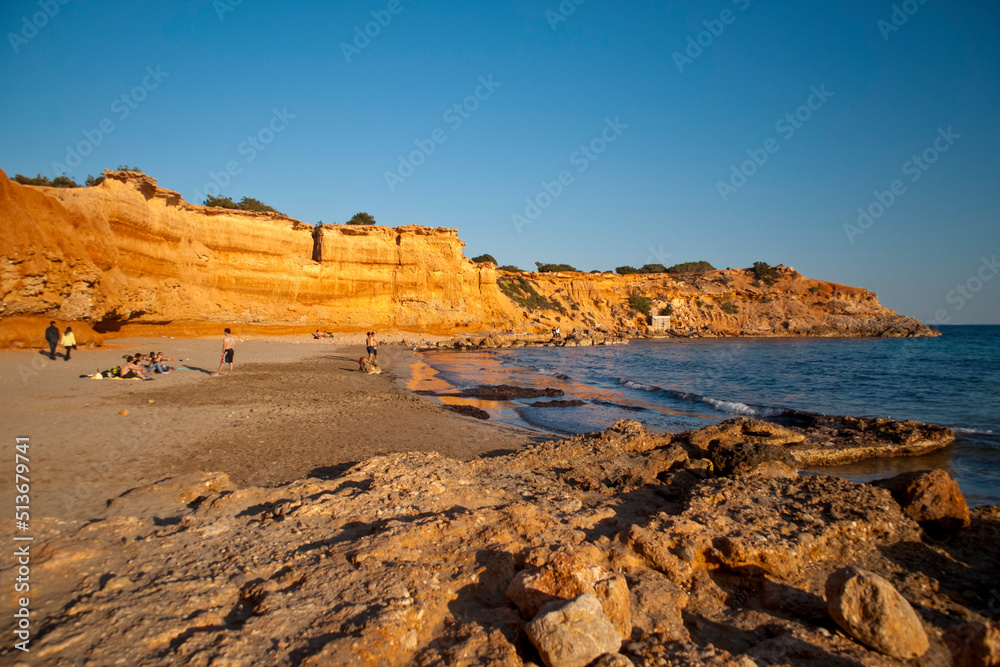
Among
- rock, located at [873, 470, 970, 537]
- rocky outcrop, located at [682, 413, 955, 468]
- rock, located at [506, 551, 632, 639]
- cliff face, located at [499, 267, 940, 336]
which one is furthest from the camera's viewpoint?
cliff face, located at [499, 267, 940, 336]

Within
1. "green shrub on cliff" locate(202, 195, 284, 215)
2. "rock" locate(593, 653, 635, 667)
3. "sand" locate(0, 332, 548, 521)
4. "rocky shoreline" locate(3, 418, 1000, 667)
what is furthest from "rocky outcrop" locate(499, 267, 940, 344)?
"rock" locate(593, 653, 635, 667)

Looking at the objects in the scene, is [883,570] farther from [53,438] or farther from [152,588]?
[53,438]

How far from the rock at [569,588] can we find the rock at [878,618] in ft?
3.90

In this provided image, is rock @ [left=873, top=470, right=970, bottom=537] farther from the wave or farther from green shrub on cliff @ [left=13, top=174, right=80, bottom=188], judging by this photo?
green shrub on cliff @ [left=13, top=174, right=80, bottom=188]

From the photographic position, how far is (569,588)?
261 cm

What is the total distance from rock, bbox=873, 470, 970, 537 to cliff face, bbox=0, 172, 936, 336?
67.5ft

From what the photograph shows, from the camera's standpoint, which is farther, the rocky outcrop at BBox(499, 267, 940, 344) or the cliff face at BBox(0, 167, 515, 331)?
the rocky outcrop at BBox(499, 267, 940, 344)

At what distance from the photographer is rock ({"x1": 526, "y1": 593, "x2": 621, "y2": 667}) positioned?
217 cm

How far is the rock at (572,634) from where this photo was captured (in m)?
2.17

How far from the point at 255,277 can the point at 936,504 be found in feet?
104

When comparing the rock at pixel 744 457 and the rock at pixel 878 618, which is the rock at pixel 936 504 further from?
the rock at pixel 878 618

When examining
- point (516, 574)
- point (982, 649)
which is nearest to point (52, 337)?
point (516, 574)

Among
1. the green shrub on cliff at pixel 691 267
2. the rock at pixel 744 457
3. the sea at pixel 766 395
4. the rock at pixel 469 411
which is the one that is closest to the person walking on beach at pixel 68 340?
the sea at pixel 766 395

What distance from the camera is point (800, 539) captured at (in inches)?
137
